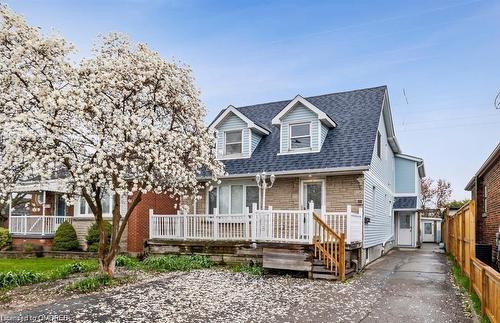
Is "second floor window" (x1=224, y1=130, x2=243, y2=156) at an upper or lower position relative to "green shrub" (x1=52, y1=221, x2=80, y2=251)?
upper

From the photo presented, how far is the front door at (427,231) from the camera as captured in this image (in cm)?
3312

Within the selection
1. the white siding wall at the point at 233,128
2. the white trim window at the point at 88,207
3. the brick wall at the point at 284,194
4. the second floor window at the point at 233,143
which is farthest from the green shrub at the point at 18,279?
the second floor window at the point at 233,143

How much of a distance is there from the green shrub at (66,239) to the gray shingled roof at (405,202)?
17575 mm

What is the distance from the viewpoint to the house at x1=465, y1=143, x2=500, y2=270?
13031mm

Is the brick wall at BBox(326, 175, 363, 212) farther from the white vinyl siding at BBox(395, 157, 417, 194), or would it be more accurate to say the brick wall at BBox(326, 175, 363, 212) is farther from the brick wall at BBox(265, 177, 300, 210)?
the white vinyl siding at BBox(395, 157, 417, 194)

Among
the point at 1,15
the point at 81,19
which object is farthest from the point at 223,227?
the point at 1,15

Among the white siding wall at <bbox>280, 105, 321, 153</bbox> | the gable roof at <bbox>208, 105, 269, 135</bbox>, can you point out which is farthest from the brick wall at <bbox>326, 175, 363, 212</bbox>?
the gable roof at <bbox>208, 105, 269, 135</bbox>

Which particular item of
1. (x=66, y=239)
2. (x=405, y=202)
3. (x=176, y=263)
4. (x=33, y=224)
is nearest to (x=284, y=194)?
(x=176, y=263)

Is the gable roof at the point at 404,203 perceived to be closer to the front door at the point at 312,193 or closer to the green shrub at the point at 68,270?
the front door at the point at 312,193

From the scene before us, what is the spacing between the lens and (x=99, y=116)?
31.0 ft

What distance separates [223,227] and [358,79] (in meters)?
12.7

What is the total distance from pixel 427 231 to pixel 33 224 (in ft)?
96.0

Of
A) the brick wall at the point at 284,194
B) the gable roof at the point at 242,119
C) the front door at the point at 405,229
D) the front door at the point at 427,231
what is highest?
the gable roof at the point at 242,119

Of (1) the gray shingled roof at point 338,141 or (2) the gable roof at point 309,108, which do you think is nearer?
(1) the gray shingled roof at point 338,141
